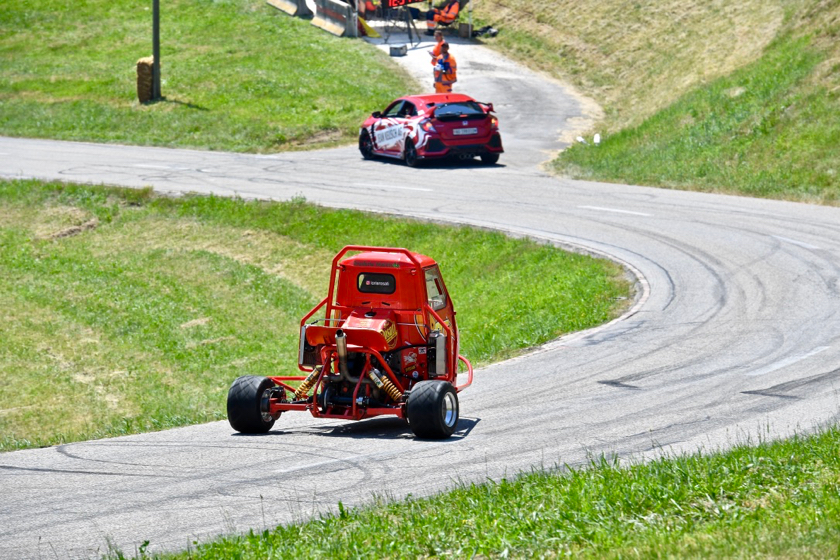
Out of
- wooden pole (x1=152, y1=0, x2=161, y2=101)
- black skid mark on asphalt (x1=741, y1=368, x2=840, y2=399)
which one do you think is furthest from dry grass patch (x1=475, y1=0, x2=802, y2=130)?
black skid mark on asphalt (x1=741, y1=368, x2=840, y2=399)

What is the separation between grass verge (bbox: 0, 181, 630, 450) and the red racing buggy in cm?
163

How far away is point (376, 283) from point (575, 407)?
2264mm

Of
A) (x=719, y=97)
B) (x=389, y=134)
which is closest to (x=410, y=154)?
(x=389, y=134)

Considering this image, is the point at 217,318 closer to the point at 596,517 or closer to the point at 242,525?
the point at 242,525

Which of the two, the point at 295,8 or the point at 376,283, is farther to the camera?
the point at 295,8

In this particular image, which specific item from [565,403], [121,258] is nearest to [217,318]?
[121,258]

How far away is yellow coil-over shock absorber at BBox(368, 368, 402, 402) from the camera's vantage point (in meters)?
9.85

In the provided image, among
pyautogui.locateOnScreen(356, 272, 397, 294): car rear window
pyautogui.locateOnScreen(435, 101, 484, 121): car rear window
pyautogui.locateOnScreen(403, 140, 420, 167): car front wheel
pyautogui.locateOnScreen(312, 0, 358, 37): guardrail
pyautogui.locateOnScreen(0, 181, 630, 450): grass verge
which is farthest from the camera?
pyautogui.locateOnScreen(312, 0, 358, 37): guardrail

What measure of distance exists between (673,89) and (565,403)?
21.9 metres

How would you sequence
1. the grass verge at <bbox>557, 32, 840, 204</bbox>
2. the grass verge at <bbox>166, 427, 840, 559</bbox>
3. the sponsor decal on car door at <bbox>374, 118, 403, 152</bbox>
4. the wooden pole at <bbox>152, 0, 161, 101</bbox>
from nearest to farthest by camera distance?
the grass verge at <bbox>166, 427, 840, 559</bbox>
the grass verge at <bbox>557, 32, 840, 204</bbox>
the sponsor decal on car door at <bbox>374, 118, 403, 152</bbox>
the wooden pole at <bbox>152, 0, 161, 101</bbox>

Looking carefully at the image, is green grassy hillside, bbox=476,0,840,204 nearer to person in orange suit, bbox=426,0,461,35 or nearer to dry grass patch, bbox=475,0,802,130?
dry grass patch, bbox=475,0,802,130

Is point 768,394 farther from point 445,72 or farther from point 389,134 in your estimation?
point 445,72

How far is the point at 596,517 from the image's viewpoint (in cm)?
630

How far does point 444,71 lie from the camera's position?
33.1m
